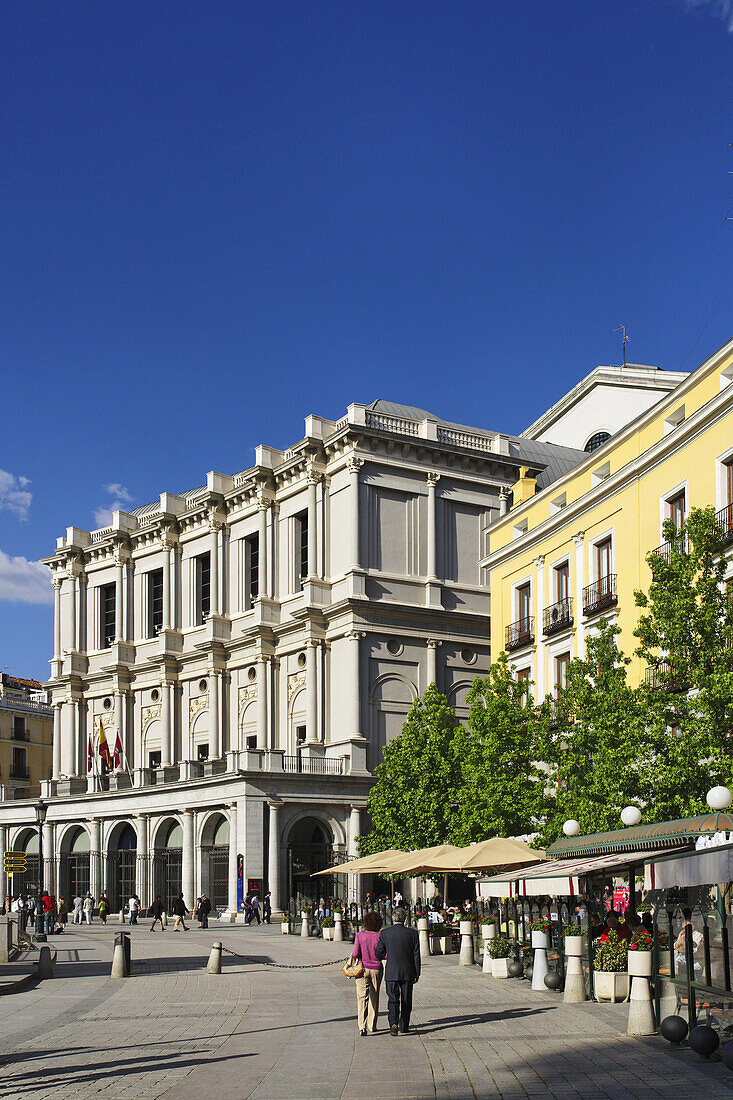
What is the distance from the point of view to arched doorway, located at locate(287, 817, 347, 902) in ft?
177

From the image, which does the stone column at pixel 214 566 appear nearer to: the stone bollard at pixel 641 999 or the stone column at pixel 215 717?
the stone column at pixel 215 717

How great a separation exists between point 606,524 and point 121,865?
121ft

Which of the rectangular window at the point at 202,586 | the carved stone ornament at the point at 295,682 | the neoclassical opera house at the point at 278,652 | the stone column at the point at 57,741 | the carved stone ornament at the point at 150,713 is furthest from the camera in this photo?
the stone column at the point at 57,741

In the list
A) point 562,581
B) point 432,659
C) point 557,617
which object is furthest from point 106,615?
point 557,617

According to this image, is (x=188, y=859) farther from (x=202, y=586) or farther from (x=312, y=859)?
(x=202, y=586)

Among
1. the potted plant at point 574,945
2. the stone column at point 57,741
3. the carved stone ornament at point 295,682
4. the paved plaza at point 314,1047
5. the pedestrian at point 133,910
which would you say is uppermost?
the carved stone ornament at point 295,682

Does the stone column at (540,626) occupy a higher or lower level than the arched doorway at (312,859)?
higher

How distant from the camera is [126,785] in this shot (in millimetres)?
66438

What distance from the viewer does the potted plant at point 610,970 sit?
65.0 feet

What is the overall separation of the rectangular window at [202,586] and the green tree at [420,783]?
877 inches

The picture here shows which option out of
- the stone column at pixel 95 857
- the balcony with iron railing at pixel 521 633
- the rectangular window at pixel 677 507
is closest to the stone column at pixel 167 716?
the stone column at pixel 95 857

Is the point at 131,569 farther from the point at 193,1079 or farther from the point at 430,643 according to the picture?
the point at 193,1079

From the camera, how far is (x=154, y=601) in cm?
7244

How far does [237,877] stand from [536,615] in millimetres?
19767
